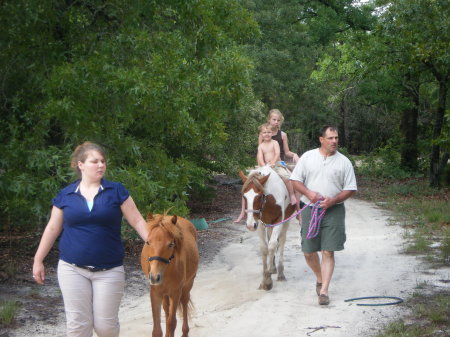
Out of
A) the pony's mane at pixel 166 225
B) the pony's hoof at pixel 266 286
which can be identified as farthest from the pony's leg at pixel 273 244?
the pony's mane at pixel 166 225

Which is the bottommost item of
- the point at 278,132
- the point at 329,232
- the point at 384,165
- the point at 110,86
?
the point at 384,165

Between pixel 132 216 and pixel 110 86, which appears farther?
pixel 110 86

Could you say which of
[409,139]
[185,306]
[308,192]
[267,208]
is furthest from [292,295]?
[409,139]

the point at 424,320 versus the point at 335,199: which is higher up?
the point at 335,199

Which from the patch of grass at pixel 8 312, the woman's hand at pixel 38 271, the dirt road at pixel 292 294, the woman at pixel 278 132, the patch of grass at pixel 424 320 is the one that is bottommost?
the dirt road at pixel 292 294

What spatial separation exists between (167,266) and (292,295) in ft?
11.6

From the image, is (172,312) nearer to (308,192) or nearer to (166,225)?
(166,225)

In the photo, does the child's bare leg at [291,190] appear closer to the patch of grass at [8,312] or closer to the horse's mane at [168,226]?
the horse's mane at [168,226]

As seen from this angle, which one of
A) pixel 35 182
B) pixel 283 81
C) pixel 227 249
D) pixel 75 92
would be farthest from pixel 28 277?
pixel 283 81

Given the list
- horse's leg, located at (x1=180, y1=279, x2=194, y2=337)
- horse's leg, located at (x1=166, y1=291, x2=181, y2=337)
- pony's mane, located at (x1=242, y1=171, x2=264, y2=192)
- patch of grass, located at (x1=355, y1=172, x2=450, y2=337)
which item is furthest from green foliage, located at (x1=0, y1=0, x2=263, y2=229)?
patch of grass, located at (x1=355, y1=172, x2=450, y2=337)

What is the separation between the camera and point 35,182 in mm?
8516

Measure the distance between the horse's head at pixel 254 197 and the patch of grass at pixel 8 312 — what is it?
10.8 feet

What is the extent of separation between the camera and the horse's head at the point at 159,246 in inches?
194

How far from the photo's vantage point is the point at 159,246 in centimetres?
504
